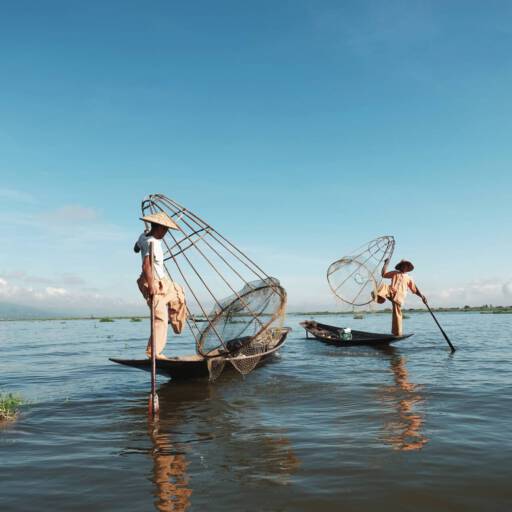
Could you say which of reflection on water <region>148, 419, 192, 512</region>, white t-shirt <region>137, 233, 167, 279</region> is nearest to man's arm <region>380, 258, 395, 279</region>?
white t-shirt <region>137, 233, 167, 279</region>

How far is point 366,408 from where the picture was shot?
604 cm

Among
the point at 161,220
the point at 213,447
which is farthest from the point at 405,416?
the point at 161,220

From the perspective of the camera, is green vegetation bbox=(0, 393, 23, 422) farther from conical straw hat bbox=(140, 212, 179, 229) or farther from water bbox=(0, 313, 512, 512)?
conical straw hat bbox=(140, 212, 179, 229)

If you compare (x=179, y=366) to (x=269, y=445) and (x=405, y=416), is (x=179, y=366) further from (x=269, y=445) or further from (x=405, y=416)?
(x=405, y=416)

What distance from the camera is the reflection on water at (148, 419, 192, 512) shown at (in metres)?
3.30

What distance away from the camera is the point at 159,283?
23.8 feet

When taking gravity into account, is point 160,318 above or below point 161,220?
below

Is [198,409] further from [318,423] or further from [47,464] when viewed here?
[47,464]

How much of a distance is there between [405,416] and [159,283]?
4214 millimetres

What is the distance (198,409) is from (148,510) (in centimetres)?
322

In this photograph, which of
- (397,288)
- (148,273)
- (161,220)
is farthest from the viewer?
(397,288)

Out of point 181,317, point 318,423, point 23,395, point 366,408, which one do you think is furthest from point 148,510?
point 23,395

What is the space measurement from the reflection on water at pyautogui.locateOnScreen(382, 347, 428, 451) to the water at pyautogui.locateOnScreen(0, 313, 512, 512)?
0.8 inches

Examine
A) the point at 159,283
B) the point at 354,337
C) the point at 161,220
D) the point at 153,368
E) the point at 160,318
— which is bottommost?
the point at 354,337
